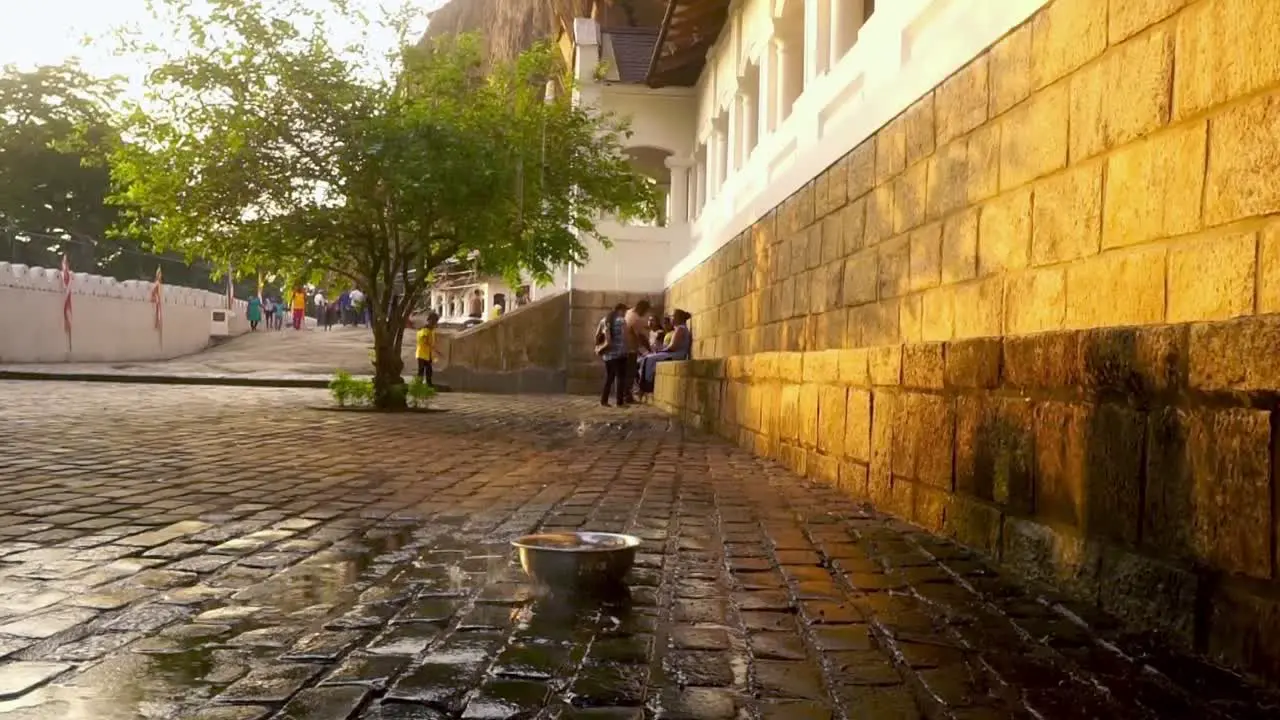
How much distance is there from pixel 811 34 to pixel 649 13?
17.5m

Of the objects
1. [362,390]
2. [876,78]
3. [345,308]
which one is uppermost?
[876,78]

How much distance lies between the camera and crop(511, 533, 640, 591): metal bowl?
354 centimetres

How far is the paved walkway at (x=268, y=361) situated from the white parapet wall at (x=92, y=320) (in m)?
0.88

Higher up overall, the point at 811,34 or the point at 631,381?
the point at 811,34

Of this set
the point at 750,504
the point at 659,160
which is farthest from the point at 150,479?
the point at 659,160

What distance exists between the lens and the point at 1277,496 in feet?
8.77

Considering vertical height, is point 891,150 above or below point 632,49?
below

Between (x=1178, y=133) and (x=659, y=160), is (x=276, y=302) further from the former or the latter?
(x=1178, y=133)

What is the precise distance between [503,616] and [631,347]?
1379 cm

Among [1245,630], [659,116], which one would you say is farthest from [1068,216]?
[659,116]

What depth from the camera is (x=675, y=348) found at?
16219 millimetres

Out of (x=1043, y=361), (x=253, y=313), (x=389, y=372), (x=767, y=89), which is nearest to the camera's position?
(x=1043, y=361)

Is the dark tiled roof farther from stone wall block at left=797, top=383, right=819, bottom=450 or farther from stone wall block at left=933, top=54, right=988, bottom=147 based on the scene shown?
stone wall block at left=933, top=54, right=988, bottom=147

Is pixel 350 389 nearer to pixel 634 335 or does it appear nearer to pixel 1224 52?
pixel 634 335
